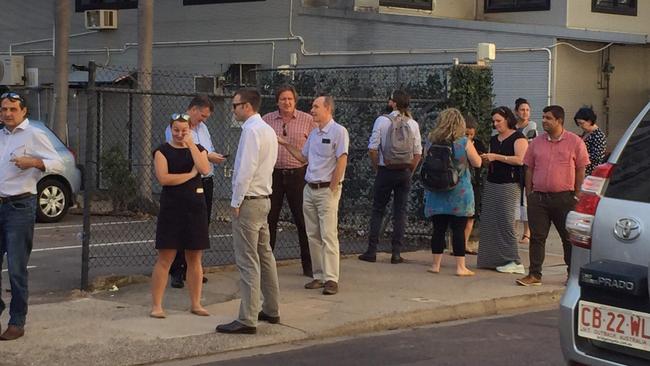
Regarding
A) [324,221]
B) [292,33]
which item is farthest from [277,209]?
[292,33]

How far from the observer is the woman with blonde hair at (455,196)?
34.8ft

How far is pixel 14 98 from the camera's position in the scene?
758 cm

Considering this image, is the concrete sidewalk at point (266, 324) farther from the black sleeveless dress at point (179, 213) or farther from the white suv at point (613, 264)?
the white suv at point (613, 264)

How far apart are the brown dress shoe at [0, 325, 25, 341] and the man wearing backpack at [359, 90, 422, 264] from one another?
4774mm

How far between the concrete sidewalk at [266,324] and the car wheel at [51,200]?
19.3 ft

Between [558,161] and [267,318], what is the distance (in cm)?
353

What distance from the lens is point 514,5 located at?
Result: 18.5 meters

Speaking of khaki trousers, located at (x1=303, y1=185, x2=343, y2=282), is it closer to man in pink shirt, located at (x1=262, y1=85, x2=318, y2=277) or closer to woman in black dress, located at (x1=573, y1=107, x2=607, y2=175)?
man in pink shirt, located at (x1=262, y1=85, x2=318, y2=277)

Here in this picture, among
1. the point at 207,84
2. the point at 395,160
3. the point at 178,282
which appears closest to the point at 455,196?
the point at 395,160

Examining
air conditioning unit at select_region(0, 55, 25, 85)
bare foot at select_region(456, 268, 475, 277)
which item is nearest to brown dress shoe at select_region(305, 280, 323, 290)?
bare foot at select_region(456, 268, 475, 277)

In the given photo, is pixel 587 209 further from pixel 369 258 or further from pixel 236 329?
pixel 369 258

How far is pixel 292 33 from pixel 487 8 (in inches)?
151

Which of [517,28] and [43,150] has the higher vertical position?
[517,28]

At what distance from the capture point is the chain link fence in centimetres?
1226
